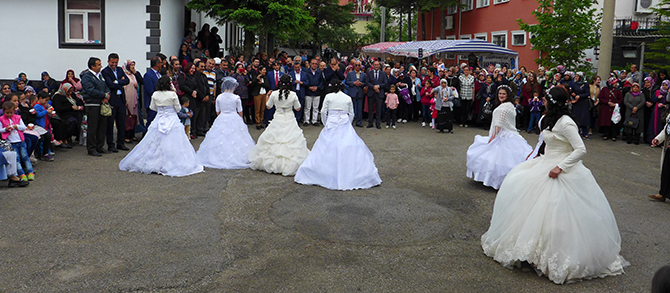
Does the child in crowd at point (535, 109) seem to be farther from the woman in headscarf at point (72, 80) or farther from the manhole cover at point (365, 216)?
the woman in headscarf at point (72, 80)

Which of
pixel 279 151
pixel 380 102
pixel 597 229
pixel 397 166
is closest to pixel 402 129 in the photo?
pixel 380 102

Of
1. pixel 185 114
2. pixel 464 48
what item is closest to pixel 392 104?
pixel 185 114

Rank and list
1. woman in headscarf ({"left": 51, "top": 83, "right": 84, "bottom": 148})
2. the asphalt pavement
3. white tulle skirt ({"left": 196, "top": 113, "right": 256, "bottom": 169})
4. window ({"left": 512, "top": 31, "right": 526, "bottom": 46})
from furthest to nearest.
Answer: window ({"left": 512, "top": 31, "right": 526, "bottom": 46}) → woman in headscarf ({"left": 51, "top": 83, "right": 84, "bottom": 148}) → white tulle skirt ({"left": 196, "top": 113, "right": 256, "bottom": 169}) → the asphalt pavement

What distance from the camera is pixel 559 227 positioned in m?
5.06

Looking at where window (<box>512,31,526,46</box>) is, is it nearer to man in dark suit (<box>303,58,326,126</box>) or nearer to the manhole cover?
man in dark suit (<box>303,58,326,126</box>)

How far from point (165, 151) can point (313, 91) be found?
742 cm

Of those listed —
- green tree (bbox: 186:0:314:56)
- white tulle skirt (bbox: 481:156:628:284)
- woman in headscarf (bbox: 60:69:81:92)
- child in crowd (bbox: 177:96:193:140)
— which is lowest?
white tulle skirt (bbox: 481:156:628:284)

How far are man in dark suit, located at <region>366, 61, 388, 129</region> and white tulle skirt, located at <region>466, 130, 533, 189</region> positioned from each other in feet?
23.7

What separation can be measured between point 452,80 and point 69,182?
11377 mm

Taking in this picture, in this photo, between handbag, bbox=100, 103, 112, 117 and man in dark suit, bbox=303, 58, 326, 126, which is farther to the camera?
man in dark suit, bbox=303, 58, 326, 126

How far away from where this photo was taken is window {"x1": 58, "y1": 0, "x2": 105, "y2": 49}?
54.9 feet

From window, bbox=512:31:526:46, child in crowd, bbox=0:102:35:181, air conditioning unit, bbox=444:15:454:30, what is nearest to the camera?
child in crowd, bbox=0:102:35:181

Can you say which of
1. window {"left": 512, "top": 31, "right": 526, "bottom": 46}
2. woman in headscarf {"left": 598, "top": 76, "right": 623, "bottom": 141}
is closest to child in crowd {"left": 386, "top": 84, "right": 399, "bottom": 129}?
woman in headscarf {"left": 598, "top": 76, "right": 623, "bottom": 141}

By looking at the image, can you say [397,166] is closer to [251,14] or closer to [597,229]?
[597,229]
